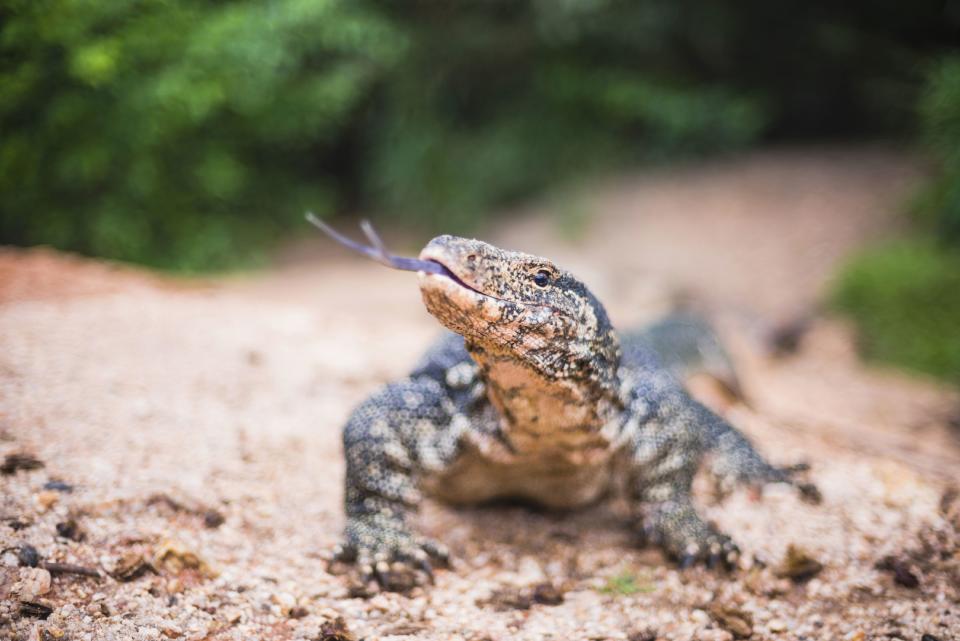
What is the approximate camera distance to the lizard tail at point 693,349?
447 cm

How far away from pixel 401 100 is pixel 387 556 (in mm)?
8343

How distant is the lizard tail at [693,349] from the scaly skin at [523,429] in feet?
4.62

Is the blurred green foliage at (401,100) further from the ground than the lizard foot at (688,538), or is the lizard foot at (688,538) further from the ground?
the blurred green foliage at (401,100)

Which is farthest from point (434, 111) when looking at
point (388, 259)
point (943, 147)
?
point (388, 259)

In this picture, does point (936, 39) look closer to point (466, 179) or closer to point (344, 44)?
point (466, 179)

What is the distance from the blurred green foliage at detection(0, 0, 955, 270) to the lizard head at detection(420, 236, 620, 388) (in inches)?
189

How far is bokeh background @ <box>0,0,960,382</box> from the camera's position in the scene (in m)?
6.20

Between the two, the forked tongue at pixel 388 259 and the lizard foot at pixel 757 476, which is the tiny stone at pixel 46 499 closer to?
the forked tongue at pixel 388 259

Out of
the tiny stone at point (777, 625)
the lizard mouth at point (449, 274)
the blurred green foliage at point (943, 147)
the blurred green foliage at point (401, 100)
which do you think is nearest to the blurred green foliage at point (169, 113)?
the blurred green foliage at point (401, 100)

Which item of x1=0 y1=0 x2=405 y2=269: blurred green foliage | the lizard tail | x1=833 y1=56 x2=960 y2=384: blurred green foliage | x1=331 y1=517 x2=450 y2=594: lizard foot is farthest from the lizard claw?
x1=833 y1=56 x2=960 y2=384: blurred green foliage

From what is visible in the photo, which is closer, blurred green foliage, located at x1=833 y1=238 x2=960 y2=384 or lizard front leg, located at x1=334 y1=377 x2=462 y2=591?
lizard front leg, located at x1=334 y1=377 x2=462 y2=591

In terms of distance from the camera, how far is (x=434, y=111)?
10.1 meters

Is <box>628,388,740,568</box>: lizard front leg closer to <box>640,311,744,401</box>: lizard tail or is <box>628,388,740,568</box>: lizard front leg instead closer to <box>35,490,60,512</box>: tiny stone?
<box>640,311,744,401</box>: lizard tail

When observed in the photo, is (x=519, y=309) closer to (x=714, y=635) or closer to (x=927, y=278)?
(x=714, y=635)
